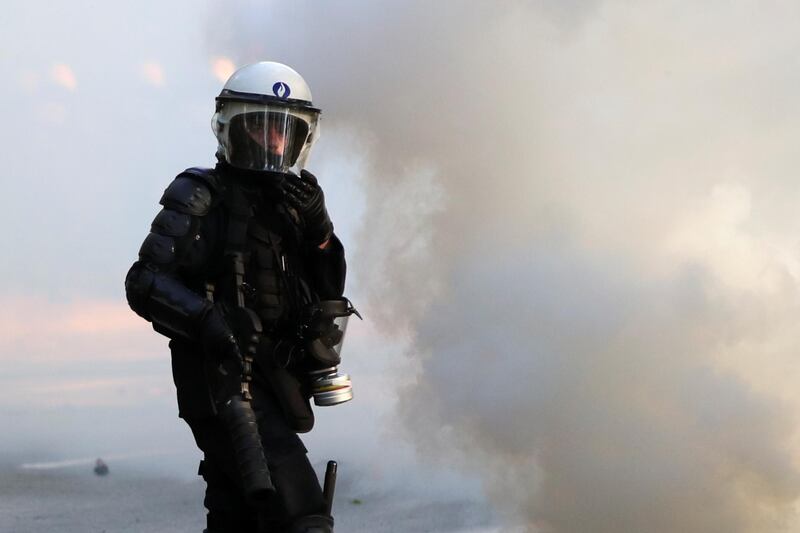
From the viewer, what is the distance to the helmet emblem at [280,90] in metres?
9.83

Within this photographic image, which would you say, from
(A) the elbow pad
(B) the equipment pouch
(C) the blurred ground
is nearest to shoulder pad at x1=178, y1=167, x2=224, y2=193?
(A) the elbow pad

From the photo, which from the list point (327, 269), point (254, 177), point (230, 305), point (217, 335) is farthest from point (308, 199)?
point (217, 335)

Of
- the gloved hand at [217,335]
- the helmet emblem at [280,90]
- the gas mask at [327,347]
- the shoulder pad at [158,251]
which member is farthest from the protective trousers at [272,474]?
the helmet emblem at [280,90]

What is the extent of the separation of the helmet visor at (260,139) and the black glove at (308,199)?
97 millimetres

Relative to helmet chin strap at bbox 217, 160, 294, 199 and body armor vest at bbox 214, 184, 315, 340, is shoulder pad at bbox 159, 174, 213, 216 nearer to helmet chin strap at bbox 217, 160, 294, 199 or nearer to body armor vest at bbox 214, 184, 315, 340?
body armor vest at bbox 214, 184, 315, 340

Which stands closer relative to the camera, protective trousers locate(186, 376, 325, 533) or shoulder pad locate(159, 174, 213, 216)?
protective trousers locate(186, 376, 325, 533)

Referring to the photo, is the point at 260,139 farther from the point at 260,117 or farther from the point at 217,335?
the point at 217,335

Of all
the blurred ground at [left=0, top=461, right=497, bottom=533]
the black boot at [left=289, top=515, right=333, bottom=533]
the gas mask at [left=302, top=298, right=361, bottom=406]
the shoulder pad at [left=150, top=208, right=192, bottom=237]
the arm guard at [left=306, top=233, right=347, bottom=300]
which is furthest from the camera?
the blurred ground at [left=0, top=461, right=497, bottom=533]

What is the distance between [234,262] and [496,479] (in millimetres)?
7659

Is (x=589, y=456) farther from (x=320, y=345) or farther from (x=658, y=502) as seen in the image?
(x=320, y=345)

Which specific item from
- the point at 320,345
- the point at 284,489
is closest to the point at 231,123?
the point at 320,345

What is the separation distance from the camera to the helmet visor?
9742mm

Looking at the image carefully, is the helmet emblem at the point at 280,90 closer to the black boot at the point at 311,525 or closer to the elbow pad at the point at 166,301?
the elbow pad at the point at 166,301

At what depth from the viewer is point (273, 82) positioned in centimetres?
984
